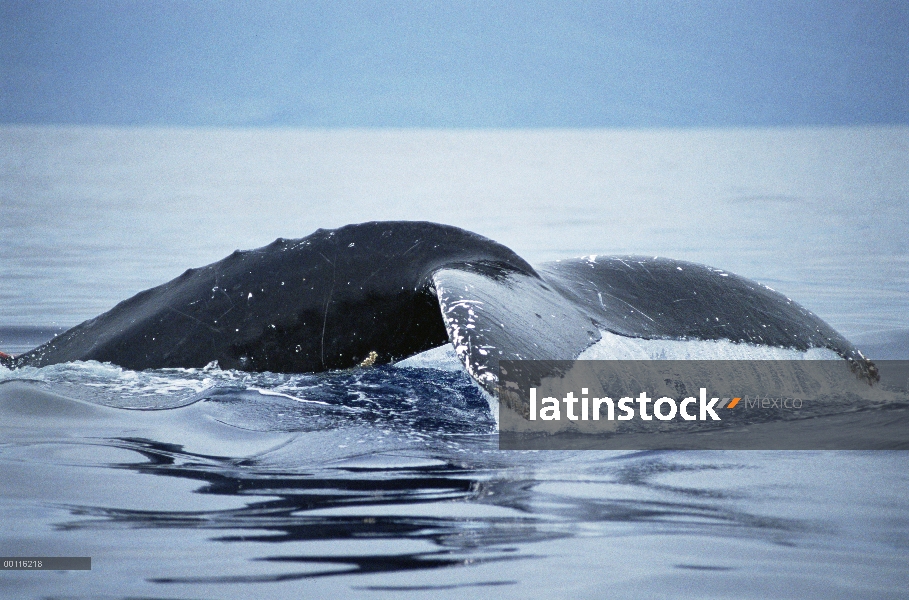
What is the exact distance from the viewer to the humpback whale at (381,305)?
5.48 meters

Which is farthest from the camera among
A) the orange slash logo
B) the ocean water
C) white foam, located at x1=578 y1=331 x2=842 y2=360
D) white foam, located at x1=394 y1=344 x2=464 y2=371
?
white foam, located at x1=394 y1=344 x2=464 y2=371

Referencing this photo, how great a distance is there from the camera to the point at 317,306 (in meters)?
5.59

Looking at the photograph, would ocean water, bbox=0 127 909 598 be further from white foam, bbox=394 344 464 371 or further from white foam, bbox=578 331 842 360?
white foam, bbox=578 331 842 360

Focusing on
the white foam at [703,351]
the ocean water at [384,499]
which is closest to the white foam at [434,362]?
the ocean water at [384,499]

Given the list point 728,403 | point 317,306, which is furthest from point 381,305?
point 728,403

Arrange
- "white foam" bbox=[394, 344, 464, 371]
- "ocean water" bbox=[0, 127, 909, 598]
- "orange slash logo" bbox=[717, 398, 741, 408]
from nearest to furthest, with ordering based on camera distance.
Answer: "ocean water" bbox=[0, 127, 909, 598], "orange slash logo" bbox=[717, 398, 741, 408], "white foam" bbox=[394, 344, 464, 371]

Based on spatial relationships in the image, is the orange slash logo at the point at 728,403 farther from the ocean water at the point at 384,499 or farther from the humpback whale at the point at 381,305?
the ocean water at the point at 384,499

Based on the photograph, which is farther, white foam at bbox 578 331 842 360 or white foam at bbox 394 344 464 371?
white foam at bbox 394 344 464 371

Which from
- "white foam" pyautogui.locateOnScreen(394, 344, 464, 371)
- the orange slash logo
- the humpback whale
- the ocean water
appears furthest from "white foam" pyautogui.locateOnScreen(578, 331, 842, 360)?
"white foam" pyautogui.locateOnScreen(394, 344, 464, 371)

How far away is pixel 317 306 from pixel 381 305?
1.03 feet

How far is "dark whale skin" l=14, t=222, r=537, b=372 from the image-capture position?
218 inches

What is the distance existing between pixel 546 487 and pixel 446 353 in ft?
10.3

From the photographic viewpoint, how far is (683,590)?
3396mm

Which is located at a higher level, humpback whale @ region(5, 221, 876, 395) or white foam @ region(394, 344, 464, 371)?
humpback whale @ region(5, 221, 876, 395)
